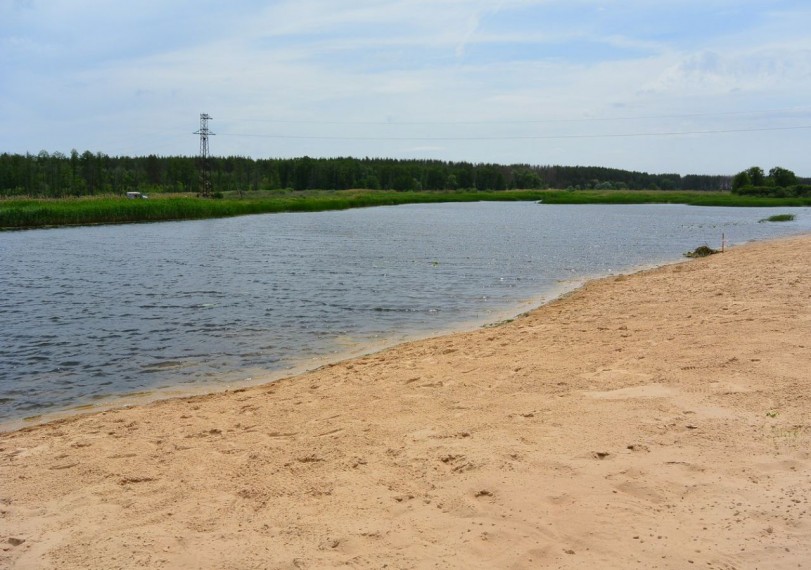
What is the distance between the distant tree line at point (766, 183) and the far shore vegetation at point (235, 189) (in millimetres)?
179

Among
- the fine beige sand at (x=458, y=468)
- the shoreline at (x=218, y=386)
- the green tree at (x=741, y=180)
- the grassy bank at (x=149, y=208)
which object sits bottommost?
the shoreline at (x=218, y=386)

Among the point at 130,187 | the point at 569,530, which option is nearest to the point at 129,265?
the point at 569,530

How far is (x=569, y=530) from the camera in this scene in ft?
16.0

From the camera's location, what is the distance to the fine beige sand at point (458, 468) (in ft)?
15.8

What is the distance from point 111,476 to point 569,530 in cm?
448

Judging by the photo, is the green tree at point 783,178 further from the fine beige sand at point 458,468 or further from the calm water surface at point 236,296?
the fine beige sand at point 458,468

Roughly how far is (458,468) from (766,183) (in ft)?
429

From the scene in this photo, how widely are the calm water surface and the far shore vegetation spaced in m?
17.7

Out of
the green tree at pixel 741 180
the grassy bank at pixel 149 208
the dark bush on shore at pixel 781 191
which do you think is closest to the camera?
the grassy bank at pixel 149 208

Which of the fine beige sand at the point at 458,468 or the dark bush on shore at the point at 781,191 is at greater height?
the dark bush on shore at the point at 781,191

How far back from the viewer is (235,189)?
139 m

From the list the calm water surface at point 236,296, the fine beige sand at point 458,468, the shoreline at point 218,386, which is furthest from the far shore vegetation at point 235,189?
the fine beige sand at point 458,468

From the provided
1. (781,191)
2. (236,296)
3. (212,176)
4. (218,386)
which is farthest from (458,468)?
(212,176)

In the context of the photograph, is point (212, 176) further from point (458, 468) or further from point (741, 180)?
point (458, 468)
